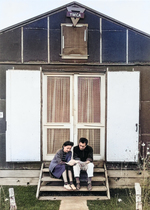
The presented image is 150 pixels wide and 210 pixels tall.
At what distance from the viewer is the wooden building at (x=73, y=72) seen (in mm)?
4656

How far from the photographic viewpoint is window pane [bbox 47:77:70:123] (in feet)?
16.0

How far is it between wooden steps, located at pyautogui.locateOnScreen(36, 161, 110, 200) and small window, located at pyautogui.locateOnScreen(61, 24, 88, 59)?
2441mm

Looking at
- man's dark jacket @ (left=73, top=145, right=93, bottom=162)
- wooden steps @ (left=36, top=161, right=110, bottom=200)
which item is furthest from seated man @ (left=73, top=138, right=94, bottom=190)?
wooden steps @ (left=36, top=161, right=110, bottom=200)

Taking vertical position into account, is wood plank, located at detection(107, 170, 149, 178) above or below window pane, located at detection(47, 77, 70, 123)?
below

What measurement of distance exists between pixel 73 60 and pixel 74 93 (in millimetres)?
741

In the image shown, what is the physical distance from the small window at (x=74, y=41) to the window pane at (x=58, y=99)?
0.57 m

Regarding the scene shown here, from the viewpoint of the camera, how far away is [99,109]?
493 centimetres

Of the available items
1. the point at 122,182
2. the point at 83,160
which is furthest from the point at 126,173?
the point at 83,160

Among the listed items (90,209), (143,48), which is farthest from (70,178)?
(143,48)

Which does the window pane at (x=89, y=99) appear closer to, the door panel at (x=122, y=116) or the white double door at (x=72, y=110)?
the white double door at (x=72, y=110)

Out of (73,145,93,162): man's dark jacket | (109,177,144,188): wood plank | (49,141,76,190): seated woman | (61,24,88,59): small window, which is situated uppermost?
(61,24,88,59): small window

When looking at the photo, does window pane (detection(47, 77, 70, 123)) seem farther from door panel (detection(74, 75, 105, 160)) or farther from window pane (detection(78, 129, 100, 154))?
window pane (detection(78, 129, 100, 154))

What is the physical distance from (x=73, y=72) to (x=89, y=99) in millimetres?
719

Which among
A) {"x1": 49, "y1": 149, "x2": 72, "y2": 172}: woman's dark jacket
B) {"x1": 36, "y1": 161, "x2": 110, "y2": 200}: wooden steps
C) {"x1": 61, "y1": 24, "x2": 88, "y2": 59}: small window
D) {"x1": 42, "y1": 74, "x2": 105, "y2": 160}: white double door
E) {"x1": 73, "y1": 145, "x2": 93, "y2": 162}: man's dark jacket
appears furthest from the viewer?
{"x1": 42, "y1": 74, "x2": 105, "y2": 160}: white double door
